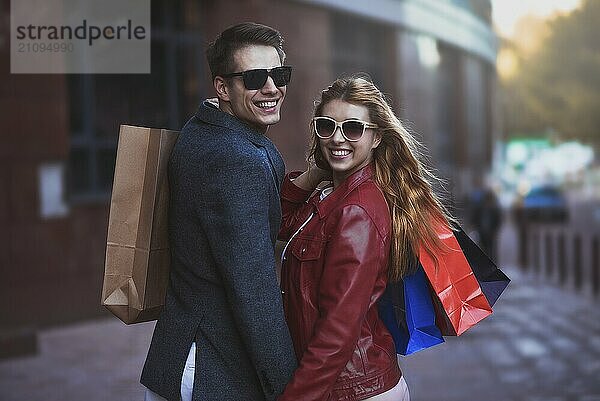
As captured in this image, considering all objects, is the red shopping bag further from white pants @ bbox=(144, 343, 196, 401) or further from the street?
the street

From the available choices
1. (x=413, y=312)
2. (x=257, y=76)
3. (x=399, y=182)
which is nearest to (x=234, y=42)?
(x=257, y=76)

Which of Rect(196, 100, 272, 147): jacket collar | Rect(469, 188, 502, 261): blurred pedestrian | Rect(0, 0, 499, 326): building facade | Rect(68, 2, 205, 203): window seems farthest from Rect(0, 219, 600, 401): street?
Rect(196, 100, 272, 147): jacket collar

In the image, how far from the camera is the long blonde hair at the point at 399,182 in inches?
100

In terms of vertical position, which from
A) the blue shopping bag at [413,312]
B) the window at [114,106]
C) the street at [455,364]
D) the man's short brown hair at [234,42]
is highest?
the window at [114,106]

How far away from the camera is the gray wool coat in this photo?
2398 mm

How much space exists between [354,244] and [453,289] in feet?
1.14

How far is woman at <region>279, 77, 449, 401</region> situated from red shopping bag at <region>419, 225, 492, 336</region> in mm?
49

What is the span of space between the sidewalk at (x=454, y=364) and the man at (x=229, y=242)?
13.8 feet

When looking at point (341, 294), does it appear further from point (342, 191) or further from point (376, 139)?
point (376, 139)

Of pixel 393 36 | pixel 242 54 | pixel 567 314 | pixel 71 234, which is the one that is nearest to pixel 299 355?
pixel 242 54

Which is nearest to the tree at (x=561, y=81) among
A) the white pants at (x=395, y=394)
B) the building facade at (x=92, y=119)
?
the building facade at (x=92, y=119)

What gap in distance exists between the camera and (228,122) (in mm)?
2518

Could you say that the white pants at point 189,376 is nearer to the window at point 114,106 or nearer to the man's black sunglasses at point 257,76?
the man's black sunglasses at point 257,76

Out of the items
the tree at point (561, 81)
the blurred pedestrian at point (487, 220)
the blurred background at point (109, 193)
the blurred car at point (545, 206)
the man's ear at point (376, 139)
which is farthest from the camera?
the tree at point (561, 81)
